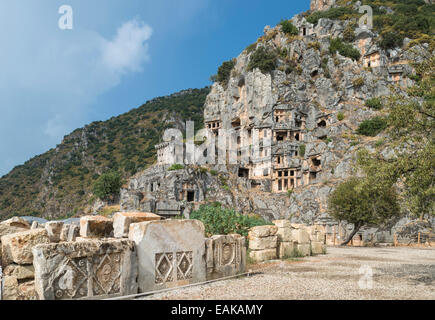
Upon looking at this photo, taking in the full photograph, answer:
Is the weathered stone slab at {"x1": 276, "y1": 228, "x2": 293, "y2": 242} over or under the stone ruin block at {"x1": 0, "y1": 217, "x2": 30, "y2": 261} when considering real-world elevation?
under

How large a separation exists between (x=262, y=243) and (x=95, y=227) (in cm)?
783

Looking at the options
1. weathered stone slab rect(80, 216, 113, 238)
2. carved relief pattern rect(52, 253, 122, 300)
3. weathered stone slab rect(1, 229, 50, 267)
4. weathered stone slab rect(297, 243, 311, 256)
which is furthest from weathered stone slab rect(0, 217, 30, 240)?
weathered stone slab rect(297, 243, 311, 256)

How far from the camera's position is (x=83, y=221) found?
9.61 meters

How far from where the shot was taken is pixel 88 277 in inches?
258

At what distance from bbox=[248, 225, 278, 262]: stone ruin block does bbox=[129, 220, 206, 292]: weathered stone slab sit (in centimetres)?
596

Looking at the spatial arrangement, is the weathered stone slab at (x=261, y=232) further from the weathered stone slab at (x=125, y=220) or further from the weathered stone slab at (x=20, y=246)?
the weathered stone slab at (x=20, y=246)

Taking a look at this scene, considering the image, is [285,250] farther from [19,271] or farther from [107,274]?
[19,271]

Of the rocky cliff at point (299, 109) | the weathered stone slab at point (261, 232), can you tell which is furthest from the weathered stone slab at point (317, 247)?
the rocky cliff at point (299, 109)

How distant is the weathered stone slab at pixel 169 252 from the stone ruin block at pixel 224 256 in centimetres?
38

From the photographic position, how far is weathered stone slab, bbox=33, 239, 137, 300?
19.8ft

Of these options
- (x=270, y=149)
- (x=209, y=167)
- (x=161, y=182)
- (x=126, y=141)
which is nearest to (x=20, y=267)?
(x=161, y=182)

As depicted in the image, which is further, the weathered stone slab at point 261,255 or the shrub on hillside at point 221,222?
the shrub on hillside at point 221,222

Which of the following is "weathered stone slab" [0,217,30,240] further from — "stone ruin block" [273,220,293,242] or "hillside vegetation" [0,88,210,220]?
"hillside vegetation" [0,88,210,220]

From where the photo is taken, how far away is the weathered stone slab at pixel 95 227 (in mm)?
9508
